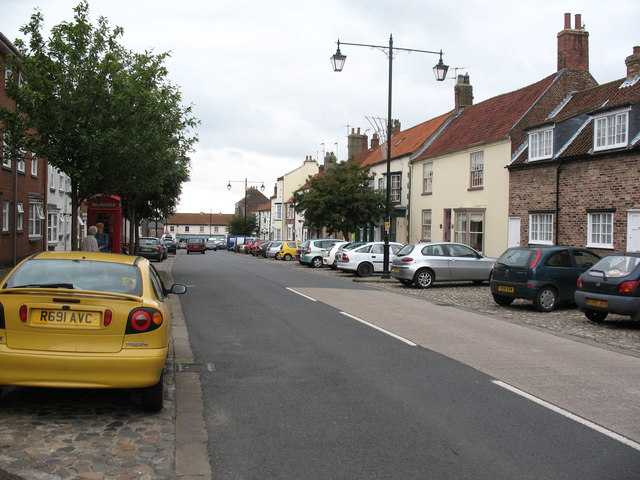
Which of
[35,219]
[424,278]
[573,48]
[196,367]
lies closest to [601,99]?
[573,48]

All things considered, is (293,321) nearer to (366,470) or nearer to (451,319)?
(451,319)

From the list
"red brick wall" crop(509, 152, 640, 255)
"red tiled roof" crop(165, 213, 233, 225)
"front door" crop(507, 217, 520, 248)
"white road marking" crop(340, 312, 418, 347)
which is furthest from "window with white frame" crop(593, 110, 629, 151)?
"red tiled roof" crop(165, 213, 233, 225)

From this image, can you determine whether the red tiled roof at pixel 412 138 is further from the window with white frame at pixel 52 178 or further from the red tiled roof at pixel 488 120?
the window with white frame at pixel 52 178

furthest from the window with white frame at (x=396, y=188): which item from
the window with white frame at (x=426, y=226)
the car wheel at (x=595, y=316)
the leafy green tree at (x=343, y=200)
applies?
the car wheel at (x=595, y=316)

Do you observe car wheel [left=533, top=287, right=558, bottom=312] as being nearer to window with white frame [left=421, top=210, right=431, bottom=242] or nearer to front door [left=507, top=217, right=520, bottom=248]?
front door [left=507, top=217, right=520, bottom=248]

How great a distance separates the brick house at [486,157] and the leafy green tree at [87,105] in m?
16.2

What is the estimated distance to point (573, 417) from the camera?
19.2ft

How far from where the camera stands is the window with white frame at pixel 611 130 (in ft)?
66.5

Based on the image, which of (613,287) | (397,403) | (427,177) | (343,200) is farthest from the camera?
(343,200)

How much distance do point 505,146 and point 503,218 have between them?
3.14 meters

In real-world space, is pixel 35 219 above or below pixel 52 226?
above

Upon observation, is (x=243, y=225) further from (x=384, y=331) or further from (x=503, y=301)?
(x=384, y=331)

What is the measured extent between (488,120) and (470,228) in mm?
5923

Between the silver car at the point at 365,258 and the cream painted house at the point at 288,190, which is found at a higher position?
the cream painted house at the point at 288,190
